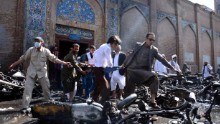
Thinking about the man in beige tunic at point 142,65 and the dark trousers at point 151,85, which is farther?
the man in beige tunic at point 142,65

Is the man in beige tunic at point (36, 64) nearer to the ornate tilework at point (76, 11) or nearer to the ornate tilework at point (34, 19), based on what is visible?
the ornate tilework at point (34, 19)

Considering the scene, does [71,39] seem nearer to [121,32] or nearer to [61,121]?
[121,32]

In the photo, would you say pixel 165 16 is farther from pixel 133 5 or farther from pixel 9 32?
pixel 9 32

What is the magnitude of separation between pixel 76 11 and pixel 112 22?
7.57 ft

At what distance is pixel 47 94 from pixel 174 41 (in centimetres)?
1393

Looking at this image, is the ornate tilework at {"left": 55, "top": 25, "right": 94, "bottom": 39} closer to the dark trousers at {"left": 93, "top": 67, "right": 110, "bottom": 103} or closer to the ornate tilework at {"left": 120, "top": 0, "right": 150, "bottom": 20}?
the ornate tilework at {"left": 120, "top": 0, "right": 150, "bottom": 20}

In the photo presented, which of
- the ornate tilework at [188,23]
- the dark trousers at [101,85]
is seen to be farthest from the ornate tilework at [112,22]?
the ornate tilework at [188,23]

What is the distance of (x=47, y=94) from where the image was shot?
16.4ft

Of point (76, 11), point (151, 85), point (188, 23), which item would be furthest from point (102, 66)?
point (188, 23)

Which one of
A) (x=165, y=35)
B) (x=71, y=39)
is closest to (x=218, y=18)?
(x=165, y=35)

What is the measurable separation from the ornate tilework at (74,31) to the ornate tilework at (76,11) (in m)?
0.46

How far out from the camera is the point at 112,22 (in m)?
12.6

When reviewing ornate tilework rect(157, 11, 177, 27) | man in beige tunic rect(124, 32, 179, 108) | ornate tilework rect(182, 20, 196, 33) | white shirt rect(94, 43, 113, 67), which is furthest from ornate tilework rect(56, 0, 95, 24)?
ornate tilework rect(182, 20, 196, 33)

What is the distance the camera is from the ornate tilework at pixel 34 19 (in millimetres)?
9281
